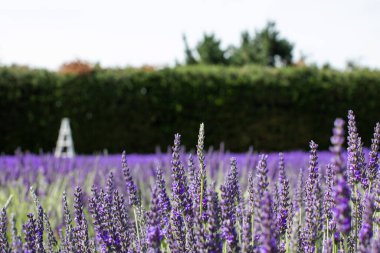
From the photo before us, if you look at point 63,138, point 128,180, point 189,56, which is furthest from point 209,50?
point 128,180

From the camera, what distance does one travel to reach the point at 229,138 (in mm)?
14914

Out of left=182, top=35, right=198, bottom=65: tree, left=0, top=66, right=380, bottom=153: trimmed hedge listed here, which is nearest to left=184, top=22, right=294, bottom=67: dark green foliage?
left=182, top=35, right=198, bottom=65: tree

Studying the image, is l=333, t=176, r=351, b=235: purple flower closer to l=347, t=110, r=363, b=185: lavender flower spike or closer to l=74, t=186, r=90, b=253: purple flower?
l=347, t=110, r=363, b=185: lavender flower spike

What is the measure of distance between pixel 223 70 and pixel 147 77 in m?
2.22

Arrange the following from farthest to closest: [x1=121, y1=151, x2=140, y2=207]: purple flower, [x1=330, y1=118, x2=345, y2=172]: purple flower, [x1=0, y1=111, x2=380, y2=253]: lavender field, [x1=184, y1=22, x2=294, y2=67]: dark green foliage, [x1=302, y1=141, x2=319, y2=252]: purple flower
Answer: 1. [x1=184, y1=22, x2=294, y2=67]: dark green foliage
2. [x1=121, y1=151, x2=140, y2=207]: purple flower
3. [x1=302, y1=141, x2=319, y2=252]: purple flower
4. [x1=0, y1=111, x2=380, y2=253]: lavender field
5. [x1=330, y1=118, x2=345, y2=172]: purple flower

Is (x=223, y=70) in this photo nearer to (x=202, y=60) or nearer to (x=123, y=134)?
(x=123, y=134)

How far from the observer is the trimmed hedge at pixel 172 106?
13.8m

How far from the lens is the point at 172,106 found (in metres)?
14.5

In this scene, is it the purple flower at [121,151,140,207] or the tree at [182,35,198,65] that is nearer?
the purple flower at [121,151,140,207]

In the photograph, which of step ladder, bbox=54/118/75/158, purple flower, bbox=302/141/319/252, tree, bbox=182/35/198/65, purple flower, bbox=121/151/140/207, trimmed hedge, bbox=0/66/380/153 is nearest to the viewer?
purple flower, bbox=302/141/319/252

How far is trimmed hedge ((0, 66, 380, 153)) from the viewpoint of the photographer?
13.8 metres

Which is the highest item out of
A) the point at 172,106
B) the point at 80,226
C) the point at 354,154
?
the point at 172,106

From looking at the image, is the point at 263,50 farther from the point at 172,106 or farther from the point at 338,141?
the point at 338,141

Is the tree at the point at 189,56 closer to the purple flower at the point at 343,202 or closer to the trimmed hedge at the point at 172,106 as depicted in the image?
the trimmed hedge at the point at 172,106
